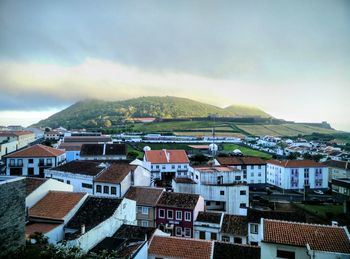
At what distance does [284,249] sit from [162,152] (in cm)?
3852

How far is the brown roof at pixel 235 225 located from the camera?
23.9 m

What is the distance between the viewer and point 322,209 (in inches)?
1494

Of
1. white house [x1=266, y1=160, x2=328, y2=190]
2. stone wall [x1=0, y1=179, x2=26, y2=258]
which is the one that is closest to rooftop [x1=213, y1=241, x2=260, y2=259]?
stone wall [x1=0, y1=179, x2=26, y2=258]

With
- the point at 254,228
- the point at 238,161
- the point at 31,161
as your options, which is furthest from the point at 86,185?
the point at 238,161

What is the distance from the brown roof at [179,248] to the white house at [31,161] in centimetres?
3191

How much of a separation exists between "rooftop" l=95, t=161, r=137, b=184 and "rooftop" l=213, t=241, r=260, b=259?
1335 centimetres

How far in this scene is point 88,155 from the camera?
2140 inches

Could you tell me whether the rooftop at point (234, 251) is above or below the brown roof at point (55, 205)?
below

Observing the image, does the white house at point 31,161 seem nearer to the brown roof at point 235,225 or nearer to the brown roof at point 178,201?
the brown roof at point 178,201

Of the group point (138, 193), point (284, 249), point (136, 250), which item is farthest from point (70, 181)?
point (284, 249)

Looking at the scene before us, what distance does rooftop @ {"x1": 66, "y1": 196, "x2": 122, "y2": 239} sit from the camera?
19.2m

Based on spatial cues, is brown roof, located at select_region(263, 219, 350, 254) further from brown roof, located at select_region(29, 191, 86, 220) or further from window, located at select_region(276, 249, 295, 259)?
brown roof, located at select_region(29, 191, 86, 220)

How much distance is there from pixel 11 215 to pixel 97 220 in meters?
9.29

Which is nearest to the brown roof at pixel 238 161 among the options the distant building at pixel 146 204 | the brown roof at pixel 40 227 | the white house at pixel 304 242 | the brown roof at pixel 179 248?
the distant building at pixel 146 204
